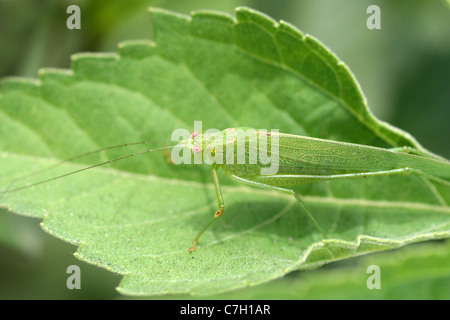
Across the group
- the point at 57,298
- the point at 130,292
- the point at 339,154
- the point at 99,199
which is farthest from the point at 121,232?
the point at 339,154

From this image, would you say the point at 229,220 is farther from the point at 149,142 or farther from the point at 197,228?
the point at 149,142

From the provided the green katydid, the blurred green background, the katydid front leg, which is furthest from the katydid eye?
the blurred green background

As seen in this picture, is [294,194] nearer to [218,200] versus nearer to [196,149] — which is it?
[218,200]

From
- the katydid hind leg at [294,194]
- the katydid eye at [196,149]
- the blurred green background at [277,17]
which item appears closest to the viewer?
the katydid hind leg at [294,194]

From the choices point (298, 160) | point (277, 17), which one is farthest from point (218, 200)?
point (277, 17)

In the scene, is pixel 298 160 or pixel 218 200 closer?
pixel 218 200

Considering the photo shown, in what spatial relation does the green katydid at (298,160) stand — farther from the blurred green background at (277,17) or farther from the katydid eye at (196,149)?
the blurred green background at (277,17)

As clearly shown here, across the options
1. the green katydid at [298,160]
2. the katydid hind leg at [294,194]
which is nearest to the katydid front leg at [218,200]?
the green katydid at [298,160]

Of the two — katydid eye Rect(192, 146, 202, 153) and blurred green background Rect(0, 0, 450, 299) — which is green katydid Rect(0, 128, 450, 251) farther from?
blurred green background Rect(0, 0, 450, 299)
